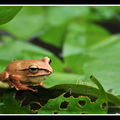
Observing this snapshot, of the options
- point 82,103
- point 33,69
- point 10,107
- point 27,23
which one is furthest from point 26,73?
point 27,23

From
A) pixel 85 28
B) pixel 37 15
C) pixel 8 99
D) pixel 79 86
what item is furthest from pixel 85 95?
pixel 37 15

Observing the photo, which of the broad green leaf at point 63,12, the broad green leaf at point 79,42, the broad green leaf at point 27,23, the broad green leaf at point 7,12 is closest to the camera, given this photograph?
the broad green leaf at point 7,12

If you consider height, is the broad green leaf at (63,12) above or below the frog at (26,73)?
above

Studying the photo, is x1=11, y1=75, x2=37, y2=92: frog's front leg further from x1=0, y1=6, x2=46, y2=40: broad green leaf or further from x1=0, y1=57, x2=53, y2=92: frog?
x1=0, y1=6, x2=46, y2=40: broad green leaf

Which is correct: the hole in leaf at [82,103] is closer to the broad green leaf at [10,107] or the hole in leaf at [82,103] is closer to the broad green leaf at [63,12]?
the broad green leaf at [10,107]

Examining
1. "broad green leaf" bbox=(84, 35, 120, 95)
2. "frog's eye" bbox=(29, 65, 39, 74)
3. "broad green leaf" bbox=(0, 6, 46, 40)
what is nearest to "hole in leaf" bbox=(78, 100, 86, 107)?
"broad green leaf" bbox=(84, 35, 120, 95)

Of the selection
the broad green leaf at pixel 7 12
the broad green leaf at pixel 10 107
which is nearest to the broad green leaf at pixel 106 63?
the broad green leaf at pixel 10 107
